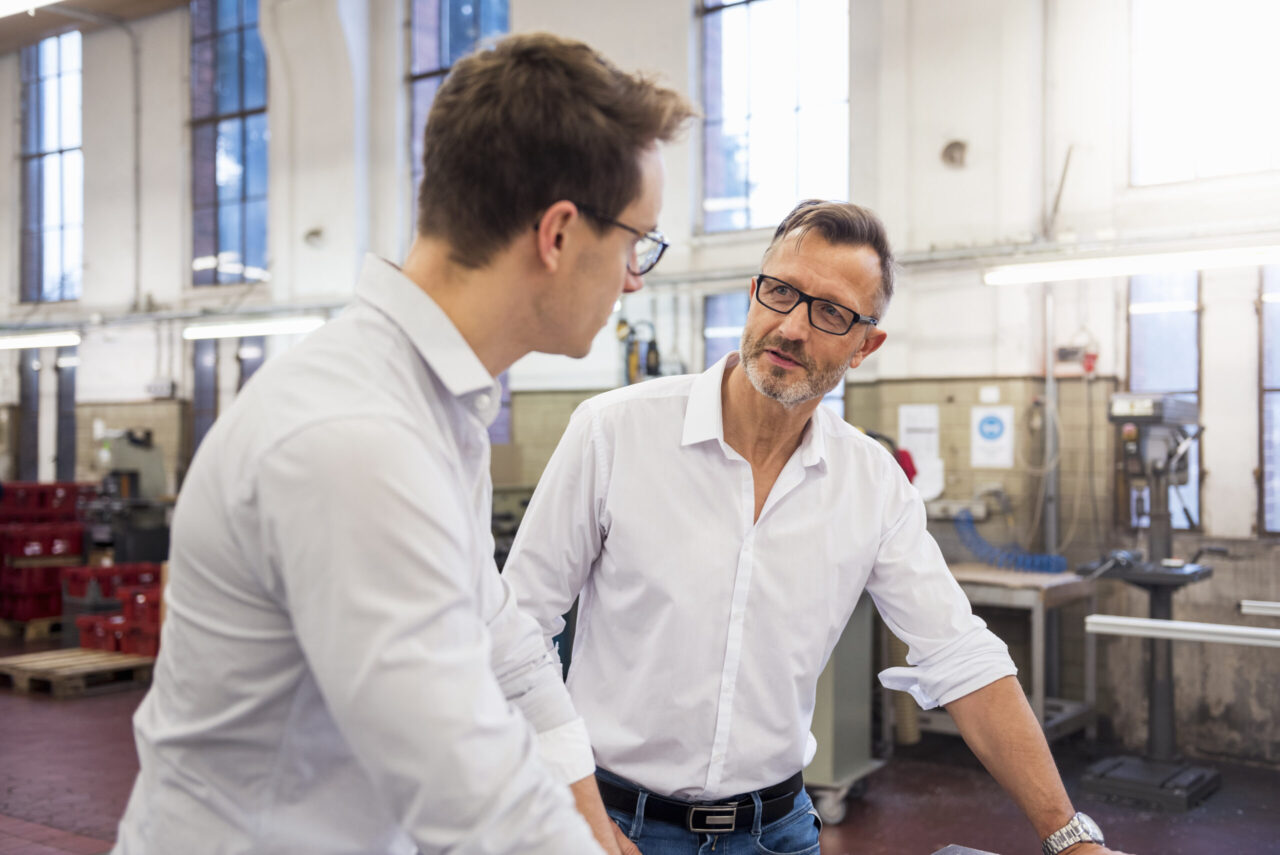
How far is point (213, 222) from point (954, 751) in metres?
8.14

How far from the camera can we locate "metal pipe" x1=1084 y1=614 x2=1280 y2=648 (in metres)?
3.71

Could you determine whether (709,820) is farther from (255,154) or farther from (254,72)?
(254,72)

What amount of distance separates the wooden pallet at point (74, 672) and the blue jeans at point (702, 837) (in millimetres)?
5841

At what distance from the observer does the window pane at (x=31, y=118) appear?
37.0 feet

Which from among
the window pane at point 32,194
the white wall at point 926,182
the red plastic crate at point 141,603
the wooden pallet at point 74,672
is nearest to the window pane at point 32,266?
the window pane at point 32,194

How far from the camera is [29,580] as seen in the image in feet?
26.7

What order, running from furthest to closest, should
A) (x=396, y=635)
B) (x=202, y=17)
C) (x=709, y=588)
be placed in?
(x=202, y=17) → (x=709, y=588) → (x=396, y=635)

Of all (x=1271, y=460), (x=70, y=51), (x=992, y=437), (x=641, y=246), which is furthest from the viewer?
(x=70, y=51)

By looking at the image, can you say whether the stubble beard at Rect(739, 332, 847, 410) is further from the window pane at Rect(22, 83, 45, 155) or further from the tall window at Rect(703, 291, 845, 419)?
the window pane at Rect(22, 83, 45, 155)

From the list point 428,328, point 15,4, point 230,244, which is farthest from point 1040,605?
point 230,244

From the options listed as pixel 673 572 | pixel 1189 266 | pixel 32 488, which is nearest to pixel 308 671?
pixel 673 572

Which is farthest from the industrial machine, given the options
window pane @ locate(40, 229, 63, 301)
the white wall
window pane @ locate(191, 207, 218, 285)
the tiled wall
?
window pane @ locate(40, 229, 63, 301)

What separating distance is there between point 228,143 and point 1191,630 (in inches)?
357

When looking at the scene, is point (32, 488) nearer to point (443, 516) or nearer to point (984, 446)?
point (984, 446)
